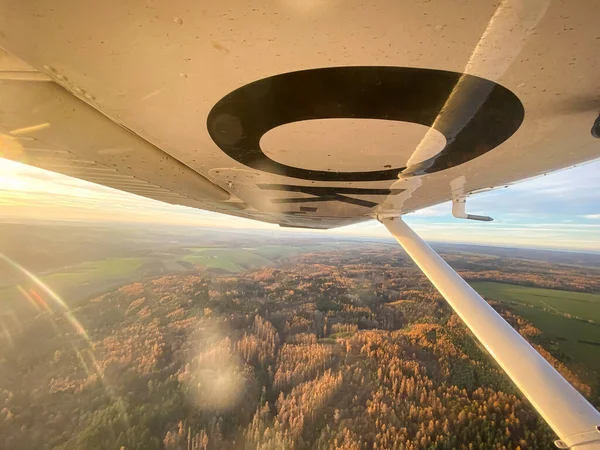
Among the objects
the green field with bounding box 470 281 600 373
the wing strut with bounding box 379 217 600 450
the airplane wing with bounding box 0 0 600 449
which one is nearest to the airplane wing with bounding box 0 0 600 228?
the airplane wing with bounding box 0 0 600 449

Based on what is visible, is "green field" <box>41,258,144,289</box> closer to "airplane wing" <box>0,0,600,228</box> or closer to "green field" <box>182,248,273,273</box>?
"green field" <box>182,248,273,273</box>

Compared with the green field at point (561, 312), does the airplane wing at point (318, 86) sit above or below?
above

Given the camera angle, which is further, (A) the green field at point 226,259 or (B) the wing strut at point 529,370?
(A) the green field at point 226,259

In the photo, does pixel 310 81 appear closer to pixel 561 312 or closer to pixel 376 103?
pixel 376 103

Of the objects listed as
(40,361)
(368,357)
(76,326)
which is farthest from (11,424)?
(368,357)

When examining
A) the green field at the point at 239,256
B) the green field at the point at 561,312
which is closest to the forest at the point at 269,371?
the green field at the point at 561,312

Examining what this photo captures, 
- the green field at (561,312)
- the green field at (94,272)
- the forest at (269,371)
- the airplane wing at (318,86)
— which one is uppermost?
the airplane wing at (318,86)

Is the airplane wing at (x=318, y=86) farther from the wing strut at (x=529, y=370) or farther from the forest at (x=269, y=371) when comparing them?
the forest at (x=269, y=371)

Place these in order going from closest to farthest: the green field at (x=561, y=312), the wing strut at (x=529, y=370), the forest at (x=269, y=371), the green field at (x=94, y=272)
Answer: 1. the wing strut at (x=529, y=370)
2. the forest at (x=269, y=371)
3. the green field at (x=561, y=312)
4. the green field at (x=94, y=272)
